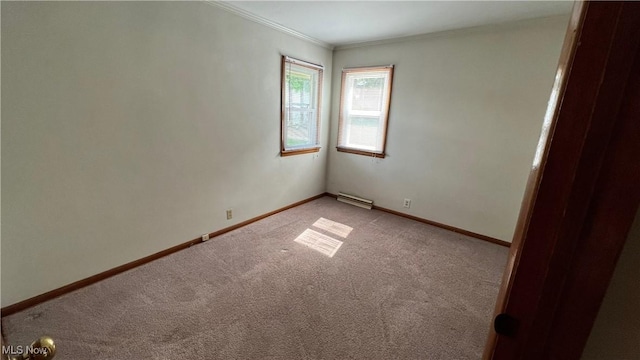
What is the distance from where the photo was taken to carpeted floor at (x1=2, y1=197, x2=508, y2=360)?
151cm

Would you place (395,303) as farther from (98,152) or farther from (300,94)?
(300,94)

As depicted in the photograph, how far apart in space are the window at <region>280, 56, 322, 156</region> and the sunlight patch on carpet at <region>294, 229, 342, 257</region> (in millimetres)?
1128

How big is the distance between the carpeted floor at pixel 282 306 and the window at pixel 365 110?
5.06 feet

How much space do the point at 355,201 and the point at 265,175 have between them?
1.48m

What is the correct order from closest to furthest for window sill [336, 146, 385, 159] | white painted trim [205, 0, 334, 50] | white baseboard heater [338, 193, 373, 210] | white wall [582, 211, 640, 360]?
white wall [582, 211, 640, 360]
white painted trim [205, 0, 334, 50]
window sill [336, 146, 385, 159]
white baseboard heater [338, 193, 373, 210]

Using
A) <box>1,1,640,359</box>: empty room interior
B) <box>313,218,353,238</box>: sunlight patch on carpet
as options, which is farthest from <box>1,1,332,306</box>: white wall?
<box>313,218,353,238</box>: sunlight patch on carpet

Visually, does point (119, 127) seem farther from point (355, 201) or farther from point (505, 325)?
point (355, 201)

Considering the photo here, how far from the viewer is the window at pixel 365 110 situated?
3.38 m

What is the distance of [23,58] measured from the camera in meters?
1.49

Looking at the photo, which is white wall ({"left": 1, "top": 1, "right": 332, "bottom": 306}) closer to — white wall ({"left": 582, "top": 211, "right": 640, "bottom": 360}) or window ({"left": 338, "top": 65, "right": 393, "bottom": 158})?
window ({"left": 338, "top": 65, "right": 393, "bottom": 158})

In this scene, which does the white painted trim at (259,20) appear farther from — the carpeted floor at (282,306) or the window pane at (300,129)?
the carpeted floor at (282,306)

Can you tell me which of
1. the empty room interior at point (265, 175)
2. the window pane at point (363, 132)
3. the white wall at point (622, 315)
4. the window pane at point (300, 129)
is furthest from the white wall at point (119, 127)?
the white wall at point (622, 315)

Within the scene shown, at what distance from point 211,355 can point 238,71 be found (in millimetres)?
2441

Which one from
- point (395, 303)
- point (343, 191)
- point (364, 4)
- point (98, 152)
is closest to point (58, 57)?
point (98, 152)
